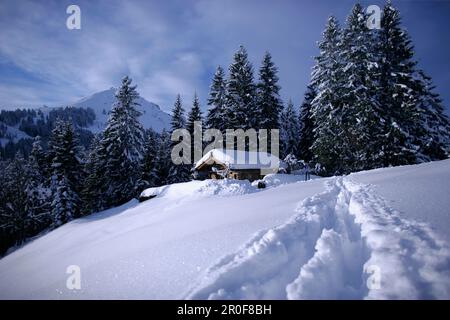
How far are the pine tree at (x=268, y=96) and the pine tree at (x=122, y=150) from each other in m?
15.6

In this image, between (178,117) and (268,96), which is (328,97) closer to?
(268,96)

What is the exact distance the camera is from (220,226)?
225 inches

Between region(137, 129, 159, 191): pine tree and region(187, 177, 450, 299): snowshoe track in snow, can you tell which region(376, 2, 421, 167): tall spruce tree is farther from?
region(137, 129, 159, 191): pine tree

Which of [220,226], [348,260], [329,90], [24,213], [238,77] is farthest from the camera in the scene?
[238,77]

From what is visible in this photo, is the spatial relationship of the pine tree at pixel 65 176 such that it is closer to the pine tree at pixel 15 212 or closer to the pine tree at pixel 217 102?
the pine tree at pixel 15 212

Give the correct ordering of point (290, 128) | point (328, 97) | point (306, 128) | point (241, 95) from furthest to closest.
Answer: point (290, 128), point (306, 128), point (241, 95), point (328, 97)

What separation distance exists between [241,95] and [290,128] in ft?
42.9

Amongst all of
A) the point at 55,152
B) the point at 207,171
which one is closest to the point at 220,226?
the point at 207,171

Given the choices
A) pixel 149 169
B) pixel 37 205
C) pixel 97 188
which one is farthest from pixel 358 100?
pixel 37 205

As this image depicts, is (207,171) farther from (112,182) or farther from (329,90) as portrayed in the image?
(329,90)

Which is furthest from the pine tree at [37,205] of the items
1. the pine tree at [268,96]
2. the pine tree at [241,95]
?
the pine tree at [268,96]

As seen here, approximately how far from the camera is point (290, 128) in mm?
40875

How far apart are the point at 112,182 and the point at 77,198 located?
3699 millimetres

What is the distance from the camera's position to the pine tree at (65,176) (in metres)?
24.3
